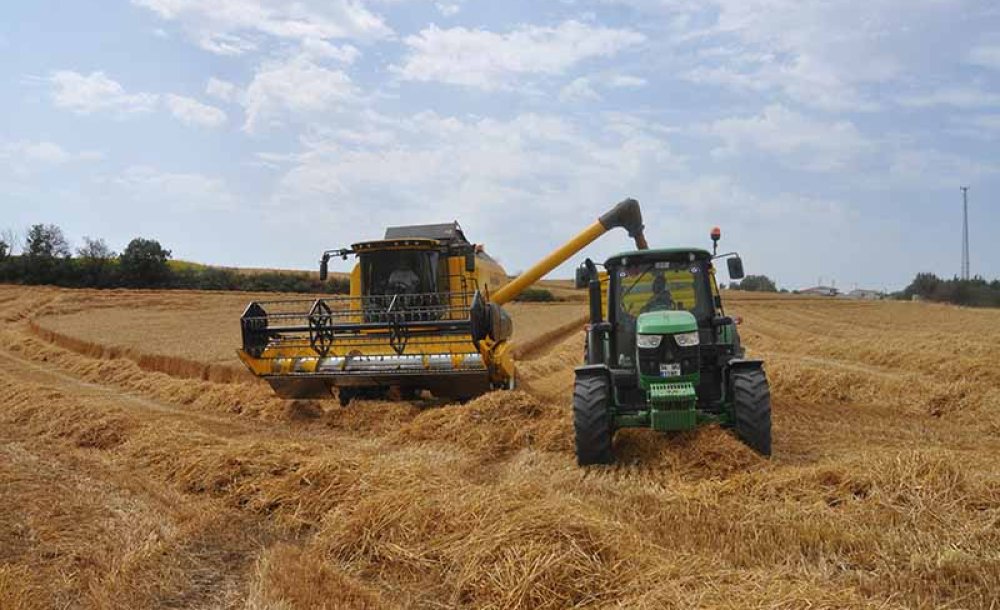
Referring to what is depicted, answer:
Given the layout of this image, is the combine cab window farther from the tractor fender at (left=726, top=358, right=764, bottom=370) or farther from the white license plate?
the tractor fender at (left=726, top=358, right=764, bottom=370)

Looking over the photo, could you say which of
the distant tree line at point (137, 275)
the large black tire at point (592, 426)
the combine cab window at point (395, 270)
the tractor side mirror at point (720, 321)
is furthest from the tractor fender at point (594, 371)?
the distant tree line at point (137, 275)

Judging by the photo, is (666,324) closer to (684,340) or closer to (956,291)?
(684,340)

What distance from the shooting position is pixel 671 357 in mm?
6570

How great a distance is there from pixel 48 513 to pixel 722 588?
436 cm

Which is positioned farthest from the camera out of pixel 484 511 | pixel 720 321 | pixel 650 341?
pixel 720 321

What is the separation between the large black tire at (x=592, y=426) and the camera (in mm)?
6469

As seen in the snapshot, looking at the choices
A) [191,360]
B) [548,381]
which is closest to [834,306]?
[548,381]

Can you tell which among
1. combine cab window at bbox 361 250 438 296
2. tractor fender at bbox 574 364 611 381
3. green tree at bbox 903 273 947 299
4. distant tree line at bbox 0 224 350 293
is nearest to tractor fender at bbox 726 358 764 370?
tractor fender at bbox 574 364 611 381

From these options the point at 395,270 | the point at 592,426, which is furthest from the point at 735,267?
the point at 395,270

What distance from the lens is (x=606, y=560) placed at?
3.90 metres

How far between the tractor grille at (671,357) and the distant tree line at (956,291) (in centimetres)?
4753

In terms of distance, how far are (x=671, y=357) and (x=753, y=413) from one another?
82 cm

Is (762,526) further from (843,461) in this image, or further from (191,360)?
(191,360)

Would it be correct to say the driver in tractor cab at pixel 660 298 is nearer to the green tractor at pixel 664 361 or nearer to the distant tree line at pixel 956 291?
the green tractor at pixel 664 361
